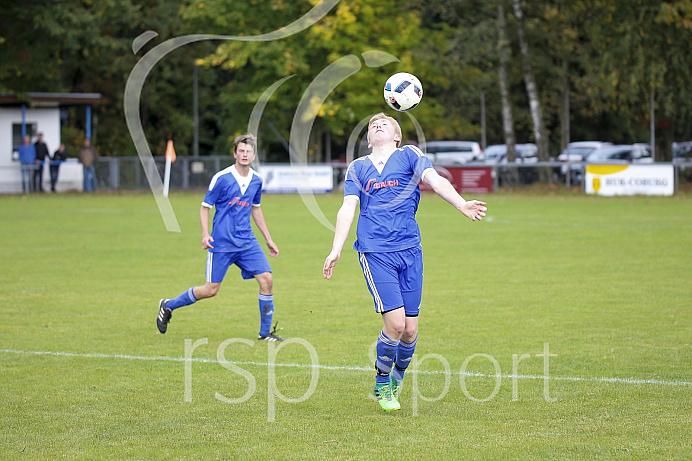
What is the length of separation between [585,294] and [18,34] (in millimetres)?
37524

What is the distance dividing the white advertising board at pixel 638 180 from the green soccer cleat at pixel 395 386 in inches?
1074

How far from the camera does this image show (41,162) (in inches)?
1398

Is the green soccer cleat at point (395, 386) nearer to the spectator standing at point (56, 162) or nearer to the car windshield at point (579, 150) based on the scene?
the spectator standing at point (56, 162)

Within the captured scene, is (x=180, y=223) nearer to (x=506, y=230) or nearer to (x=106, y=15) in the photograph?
(x=506, y=230)

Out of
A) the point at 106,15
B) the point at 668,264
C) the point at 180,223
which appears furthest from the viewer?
the point at 106,15

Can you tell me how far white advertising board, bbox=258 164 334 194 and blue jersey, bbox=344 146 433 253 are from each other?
28974 millimetres

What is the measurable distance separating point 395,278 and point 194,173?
3237 centimetres

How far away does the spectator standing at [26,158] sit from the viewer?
34844mm

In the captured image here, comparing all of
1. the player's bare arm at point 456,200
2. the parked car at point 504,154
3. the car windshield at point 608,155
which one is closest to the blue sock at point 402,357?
the player's bare arm at point 456,200

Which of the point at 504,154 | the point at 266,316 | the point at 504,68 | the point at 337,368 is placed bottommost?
the point at 337,368

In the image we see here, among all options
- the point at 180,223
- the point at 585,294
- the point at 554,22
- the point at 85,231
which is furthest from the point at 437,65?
the point at 585,294

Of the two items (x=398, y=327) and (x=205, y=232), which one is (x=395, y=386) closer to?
(x=398, y=327)

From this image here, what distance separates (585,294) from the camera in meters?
11.4

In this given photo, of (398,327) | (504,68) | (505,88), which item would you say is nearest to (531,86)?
(505,88)
